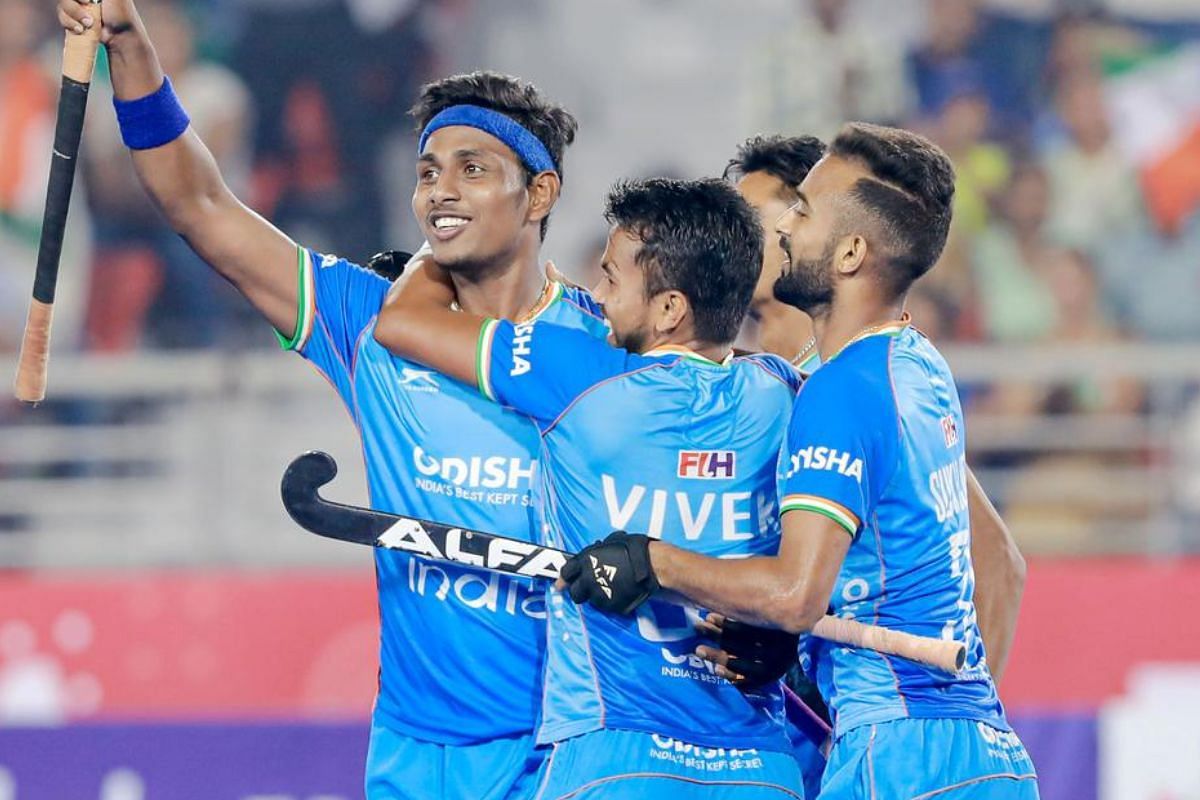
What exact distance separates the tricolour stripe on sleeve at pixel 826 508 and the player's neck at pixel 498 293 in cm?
122

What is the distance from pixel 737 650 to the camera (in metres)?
4.31

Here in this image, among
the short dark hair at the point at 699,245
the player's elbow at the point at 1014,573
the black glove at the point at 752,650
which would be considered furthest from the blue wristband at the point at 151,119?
the player's elbow at the point at 1014,573

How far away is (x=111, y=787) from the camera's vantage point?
698 centimetres

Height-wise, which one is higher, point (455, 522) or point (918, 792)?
point (455, 522)

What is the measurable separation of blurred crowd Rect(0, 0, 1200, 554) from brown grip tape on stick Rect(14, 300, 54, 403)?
6.08 metres

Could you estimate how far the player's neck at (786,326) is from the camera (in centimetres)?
539

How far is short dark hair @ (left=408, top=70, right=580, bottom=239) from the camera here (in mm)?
4977

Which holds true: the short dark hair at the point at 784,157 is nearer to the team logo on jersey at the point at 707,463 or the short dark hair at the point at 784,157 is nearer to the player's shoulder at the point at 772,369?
the player's shoulder at the point at 772,369

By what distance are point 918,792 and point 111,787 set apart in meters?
3.83

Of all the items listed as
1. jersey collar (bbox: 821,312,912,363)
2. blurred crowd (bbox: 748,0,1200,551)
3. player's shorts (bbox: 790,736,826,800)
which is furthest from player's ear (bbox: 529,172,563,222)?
blurred crowd (bbox: 748,0,1200,551)

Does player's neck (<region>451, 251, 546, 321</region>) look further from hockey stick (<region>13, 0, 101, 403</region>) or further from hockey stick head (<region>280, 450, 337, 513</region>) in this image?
hockey stick (<region>13, 0, 101, 403</region>)

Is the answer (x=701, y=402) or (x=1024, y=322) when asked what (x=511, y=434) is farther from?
(x=1024, y=322)

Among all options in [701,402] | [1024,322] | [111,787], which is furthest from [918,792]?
[1024,322]

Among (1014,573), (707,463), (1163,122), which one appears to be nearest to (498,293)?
(707,463)
